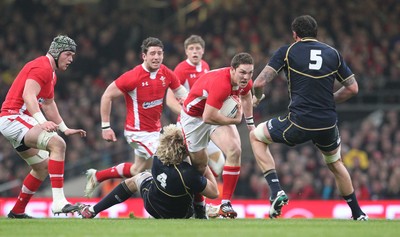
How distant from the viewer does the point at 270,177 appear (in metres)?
11.3

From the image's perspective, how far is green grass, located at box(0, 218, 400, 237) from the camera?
360 inches

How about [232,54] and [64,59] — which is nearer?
[64,59]

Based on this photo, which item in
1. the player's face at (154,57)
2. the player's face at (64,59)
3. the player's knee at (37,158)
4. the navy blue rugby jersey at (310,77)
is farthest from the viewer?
the player's face at (154,57)

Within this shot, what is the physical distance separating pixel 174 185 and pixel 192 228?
1.46m

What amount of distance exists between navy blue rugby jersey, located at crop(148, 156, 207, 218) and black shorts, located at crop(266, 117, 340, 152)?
1.07 metres

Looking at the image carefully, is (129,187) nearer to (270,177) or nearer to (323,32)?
(270,177)

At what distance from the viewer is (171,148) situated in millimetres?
11188

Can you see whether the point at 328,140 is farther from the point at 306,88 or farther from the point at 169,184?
the point at 169,184

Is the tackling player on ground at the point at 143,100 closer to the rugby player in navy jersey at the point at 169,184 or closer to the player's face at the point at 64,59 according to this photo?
the player's face at the point at 64,59

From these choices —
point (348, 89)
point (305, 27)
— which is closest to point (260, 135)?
point (348, 89)

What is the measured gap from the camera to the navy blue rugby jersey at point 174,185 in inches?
439

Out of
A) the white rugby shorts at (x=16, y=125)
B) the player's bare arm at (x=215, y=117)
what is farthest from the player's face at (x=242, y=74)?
the white rugby shorts at (x=16, y=125)

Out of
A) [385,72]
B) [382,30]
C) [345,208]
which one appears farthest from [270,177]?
[382,30]

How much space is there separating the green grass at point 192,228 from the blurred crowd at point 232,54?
9227 mm
